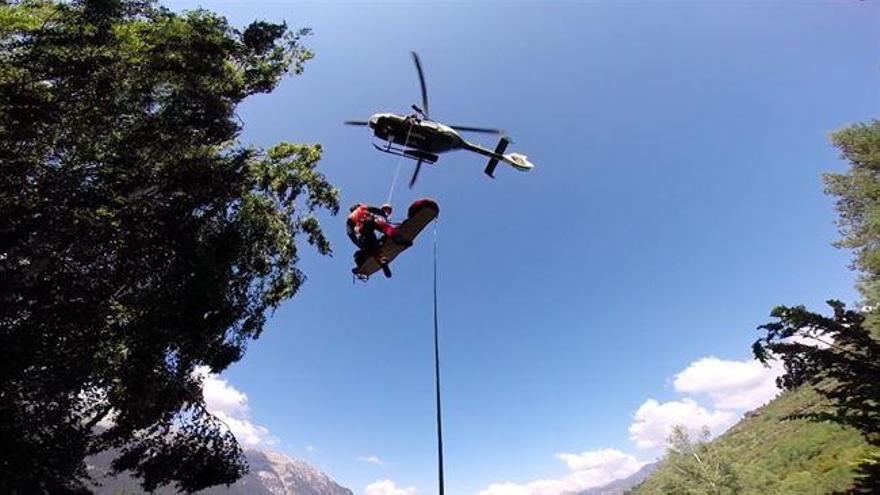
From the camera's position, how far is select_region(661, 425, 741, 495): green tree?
112 feet

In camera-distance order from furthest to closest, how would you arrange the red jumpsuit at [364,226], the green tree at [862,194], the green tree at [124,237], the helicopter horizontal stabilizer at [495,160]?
the green tree at [862,194] < the helicopter horizontal stabilizer at [495,160] < the red jumpsuit at [364,226] < the green tree at [124,237]

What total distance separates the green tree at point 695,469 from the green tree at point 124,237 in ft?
111

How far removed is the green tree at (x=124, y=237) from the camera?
11.9 m

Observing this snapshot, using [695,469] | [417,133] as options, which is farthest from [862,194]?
[417,133]

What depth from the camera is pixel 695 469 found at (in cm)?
3581

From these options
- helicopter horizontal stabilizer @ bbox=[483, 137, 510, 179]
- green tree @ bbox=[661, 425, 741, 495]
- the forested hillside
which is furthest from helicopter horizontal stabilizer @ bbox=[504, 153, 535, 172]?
green tree @ bbox=[661, 425, 741, 495]

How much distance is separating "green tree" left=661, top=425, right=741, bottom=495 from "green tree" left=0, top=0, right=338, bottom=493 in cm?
3390

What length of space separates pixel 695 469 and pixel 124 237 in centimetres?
4047

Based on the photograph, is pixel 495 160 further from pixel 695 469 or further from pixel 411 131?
pixel 695 469

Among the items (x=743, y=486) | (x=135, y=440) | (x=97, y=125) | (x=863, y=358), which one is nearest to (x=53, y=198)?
(x=97, y=125)

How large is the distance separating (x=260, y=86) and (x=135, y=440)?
14.2 metres

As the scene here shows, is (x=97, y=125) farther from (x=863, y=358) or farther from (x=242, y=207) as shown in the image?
(x=863, y=358)

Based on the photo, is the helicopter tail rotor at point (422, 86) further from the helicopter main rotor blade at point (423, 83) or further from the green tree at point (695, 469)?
the green tree at point (695, 469)

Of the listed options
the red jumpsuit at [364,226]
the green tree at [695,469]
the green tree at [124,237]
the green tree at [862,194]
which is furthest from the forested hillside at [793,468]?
the green tree at [124,237]
